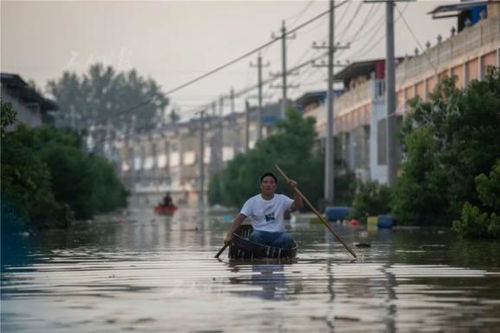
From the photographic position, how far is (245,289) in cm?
1934

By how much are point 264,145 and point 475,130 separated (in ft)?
204

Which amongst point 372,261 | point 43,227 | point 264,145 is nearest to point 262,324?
point 372,261

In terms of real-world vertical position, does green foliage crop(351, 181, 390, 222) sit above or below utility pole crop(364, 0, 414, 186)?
below

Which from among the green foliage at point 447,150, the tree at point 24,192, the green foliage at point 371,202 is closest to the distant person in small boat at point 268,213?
the green foliage at point 447,150

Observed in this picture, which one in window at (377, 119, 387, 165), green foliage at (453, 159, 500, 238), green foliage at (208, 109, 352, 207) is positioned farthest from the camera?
green foliage at (208, 109, 352, 207)

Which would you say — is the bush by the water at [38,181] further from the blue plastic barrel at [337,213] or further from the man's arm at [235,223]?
the man's arm at [235,223]

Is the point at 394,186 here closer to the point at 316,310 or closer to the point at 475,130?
the point at 475,130

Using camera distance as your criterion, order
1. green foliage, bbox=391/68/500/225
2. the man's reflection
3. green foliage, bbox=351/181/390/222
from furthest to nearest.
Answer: green foliage, bbox=351/181/390/222, green foliage, bbox=391/68/500/225, the man's reflection

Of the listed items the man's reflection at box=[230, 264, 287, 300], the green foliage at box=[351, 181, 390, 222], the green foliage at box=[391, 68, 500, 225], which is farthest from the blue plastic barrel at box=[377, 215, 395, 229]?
the man's reflection at box=[230, 264, 287, 300]

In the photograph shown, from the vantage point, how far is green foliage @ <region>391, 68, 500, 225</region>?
43.9 m

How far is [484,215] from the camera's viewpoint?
3888cm

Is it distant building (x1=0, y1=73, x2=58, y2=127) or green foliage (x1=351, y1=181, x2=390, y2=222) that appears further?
distant building (x1=0, y1=73, x2=58, y2=127)

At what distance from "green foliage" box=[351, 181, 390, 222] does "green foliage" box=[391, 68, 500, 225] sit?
557cm

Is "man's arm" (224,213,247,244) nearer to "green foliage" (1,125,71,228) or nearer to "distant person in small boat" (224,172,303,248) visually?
"distant person in small boat" (224,172,303,248)
